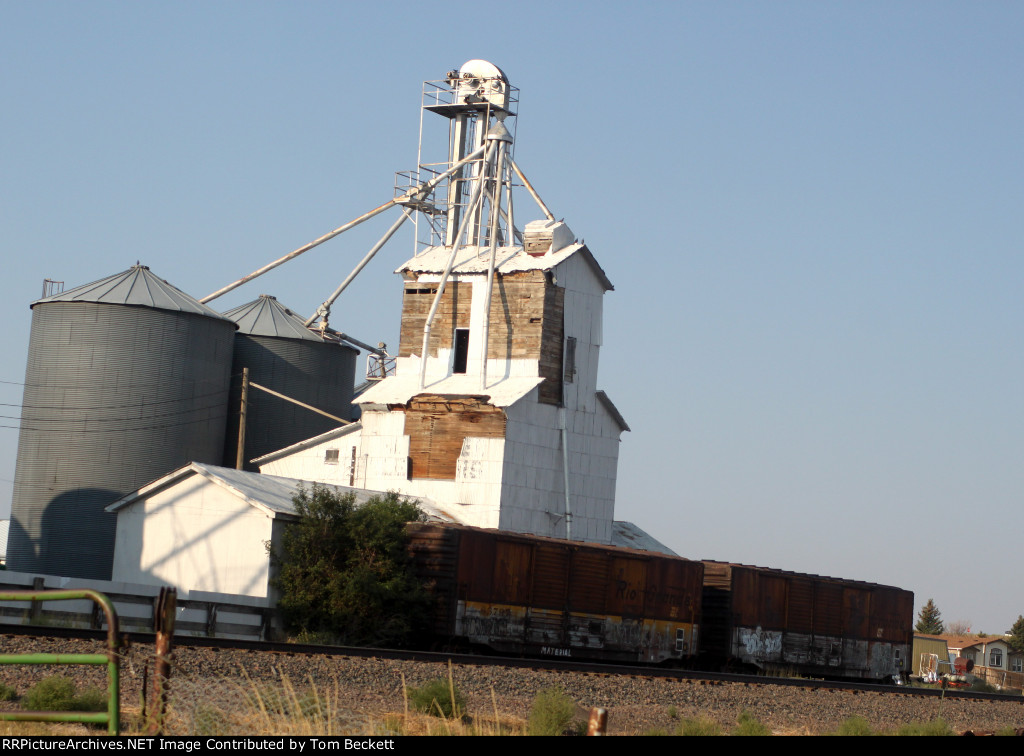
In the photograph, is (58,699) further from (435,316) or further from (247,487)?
(435,316)

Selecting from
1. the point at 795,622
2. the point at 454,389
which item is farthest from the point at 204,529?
the point at 795,622

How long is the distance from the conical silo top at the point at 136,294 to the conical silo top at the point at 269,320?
185 inches

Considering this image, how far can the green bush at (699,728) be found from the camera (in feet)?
52.8

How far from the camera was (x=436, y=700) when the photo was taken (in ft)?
48.9

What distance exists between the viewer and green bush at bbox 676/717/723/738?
52.8 ft

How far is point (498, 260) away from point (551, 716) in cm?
2845

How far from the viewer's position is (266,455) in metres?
45.5

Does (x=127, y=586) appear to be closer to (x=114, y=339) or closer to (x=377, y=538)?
(x=377, y=538)

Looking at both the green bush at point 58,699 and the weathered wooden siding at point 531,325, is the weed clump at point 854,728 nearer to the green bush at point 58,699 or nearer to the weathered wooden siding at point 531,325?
the green bush at point 58,699

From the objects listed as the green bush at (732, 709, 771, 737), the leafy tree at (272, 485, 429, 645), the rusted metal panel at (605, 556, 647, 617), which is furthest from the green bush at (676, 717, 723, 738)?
the rusted metal panel at (605, 556, 647, 617)

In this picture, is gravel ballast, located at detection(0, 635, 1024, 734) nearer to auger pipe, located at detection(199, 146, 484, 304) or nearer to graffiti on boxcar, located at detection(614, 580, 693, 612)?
graffiti on boxcar, located at detection(614, 580, 693, 612)

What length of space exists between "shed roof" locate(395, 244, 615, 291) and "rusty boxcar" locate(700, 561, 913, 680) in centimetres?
1238

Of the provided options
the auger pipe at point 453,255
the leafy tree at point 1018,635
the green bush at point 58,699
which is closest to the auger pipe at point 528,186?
the auger pipe at point 453,255

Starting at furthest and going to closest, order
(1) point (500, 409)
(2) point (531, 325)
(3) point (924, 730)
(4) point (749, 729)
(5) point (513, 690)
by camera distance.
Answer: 1. (2) point (531, 325)
2. (1) point (500, 409)
3. (5) point (513, 690)
4. (3) point (924, 730)
5. (4) point (749, 729)
